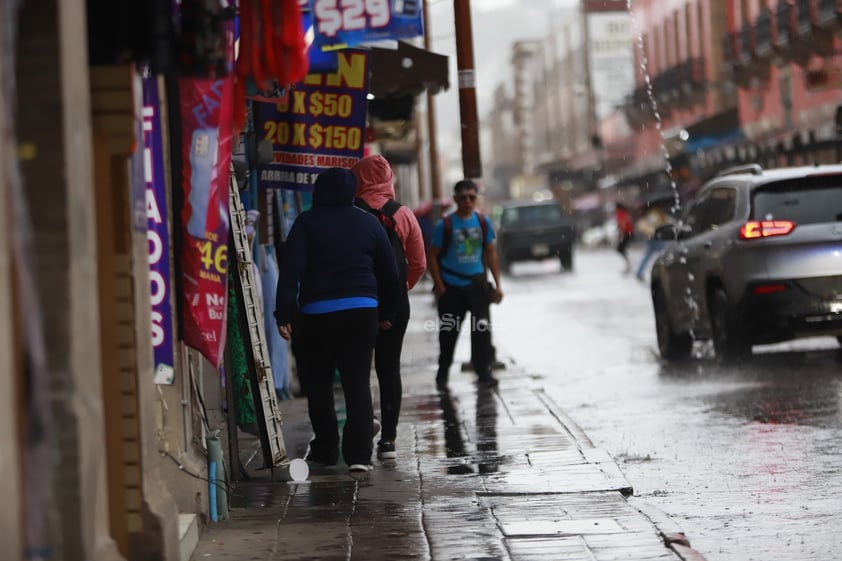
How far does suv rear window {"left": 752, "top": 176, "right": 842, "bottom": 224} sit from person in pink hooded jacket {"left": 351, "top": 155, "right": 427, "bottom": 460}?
479 cm

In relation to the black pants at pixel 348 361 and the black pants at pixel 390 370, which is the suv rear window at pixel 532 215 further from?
the black pants at pixel 348 361

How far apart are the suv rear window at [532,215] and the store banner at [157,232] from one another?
39089mm

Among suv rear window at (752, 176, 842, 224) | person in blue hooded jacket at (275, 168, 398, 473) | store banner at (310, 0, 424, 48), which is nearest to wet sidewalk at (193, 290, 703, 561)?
person in blue hooded jacket at (275, 168, 398, 473)

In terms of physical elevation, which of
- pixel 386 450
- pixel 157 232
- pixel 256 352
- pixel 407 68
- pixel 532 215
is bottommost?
pixel 386 450

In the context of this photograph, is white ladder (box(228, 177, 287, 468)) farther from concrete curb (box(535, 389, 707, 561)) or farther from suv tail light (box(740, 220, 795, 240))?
suv tail light (box(740, 220, 795, 240))

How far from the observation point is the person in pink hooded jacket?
1060 cm

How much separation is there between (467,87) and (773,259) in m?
3.77

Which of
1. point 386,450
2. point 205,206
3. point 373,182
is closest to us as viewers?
point 205,206

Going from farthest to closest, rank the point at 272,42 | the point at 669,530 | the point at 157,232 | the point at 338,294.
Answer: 1. the point at 338,294
2. the point at 669,530
3. the point at 157,232
4. the point at 272,42

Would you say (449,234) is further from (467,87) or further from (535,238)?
(535,238)

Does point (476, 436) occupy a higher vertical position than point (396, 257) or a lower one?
lower

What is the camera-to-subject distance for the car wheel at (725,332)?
15172 millimetres

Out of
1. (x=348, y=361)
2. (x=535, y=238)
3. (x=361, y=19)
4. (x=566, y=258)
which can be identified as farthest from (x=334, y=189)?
(x=535, y=238)

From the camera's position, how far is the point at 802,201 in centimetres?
1472
